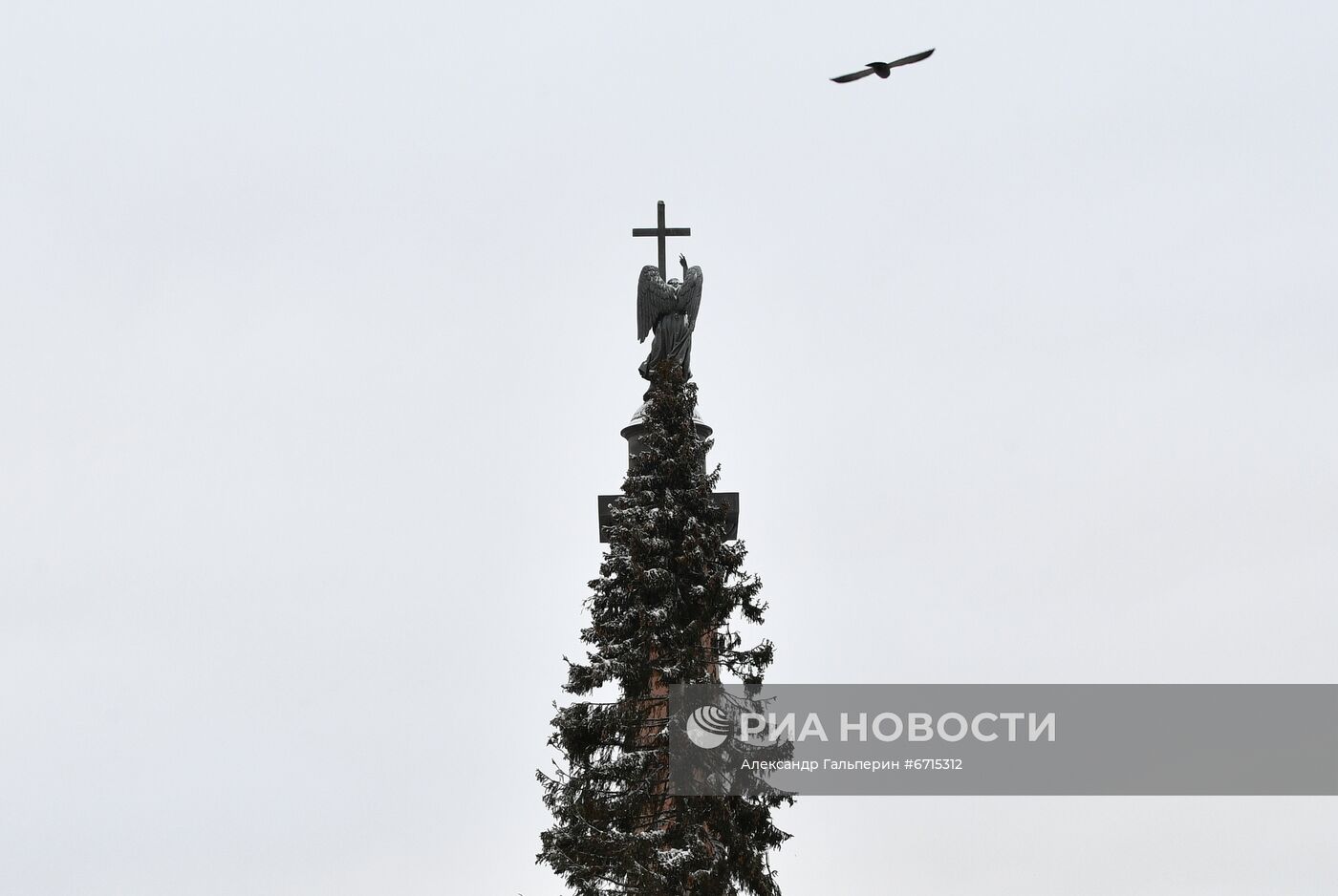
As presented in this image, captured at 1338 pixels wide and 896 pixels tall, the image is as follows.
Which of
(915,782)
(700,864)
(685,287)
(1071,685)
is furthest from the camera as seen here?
(685,287)

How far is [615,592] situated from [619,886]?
367cm

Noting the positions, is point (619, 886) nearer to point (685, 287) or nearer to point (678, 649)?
point (678, 649)

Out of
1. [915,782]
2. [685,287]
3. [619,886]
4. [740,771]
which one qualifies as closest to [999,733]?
[915,782]

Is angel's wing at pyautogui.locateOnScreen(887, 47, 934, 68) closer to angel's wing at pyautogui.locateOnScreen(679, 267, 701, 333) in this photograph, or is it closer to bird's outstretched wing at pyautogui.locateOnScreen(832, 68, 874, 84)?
bird's outstretched wing at pyautogui.locateOnScreen(832, 68, 874, 84)

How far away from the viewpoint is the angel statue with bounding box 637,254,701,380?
31328 millimetres

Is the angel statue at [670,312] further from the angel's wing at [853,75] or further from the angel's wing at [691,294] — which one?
the angel's wing at [853,75]

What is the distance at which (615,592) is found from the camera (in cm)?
2402

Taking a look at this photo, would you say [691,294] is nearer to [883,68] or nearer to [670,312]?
[670,312]

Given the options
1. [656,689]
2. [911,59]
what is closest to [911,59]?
[911,59]

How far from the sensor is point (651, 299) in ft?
103

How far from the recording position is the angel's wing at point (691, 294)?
3134 centimetres

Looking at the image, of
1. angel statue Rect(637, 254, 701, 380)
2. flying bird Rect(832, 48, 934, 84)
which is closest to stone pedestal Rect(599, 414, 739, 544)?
angel statue Rect(637, 254, 701, 380)

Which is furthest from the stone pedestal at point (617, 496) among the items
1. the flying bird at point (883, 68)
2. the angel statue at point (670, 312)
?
the flying bird at point (883, 68)

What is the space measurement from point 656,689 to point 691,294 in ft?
30.7
